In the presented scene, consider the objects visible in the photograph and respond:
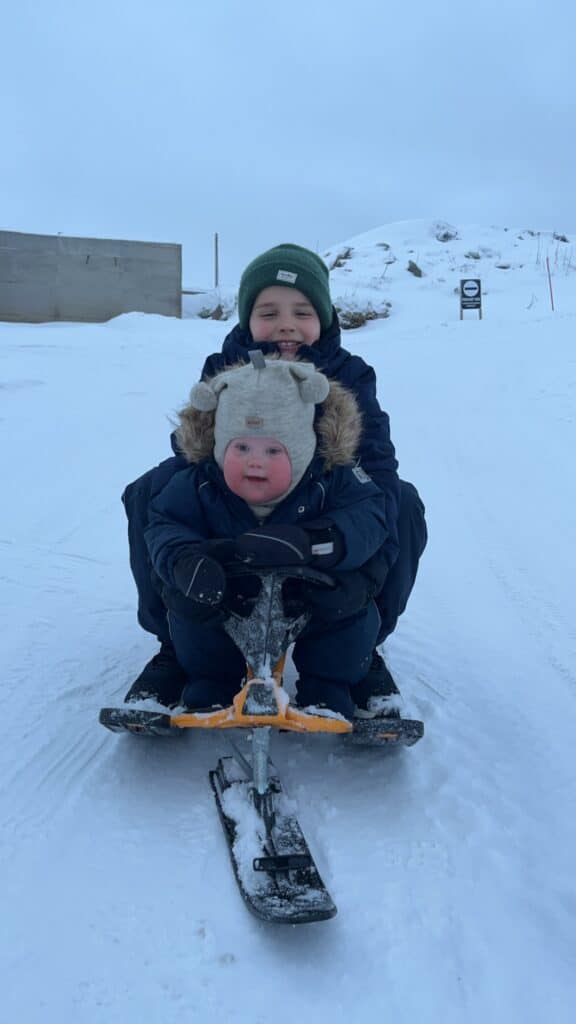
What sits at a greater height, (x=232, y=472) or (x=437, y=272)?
(x=437, y=272)

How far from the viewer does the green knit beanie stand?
2.54 meters

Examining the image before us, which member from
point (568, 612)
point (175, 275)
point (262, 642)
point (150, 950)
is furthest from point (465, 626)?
point (175, 275)

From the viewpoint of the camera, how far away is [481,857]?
1.74 metres

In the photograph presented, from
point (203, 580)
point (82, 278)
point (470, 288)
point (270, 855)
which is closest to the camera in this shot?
point (270, 855)

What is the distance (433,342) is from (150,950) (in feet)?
33.7

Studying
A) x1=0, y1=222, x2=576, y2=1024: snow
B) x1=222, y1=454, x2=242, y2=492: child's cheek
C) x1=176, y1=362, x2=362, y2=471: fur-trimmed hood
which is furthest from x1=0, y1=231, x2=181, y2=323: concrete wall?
x1=222, y1=454, x2=242, y2=492: child's cheek

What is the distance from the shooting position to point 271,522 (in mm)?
2080

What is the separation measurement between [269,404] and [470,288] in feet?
45.6

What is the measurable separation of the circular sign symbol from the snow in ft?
36.1

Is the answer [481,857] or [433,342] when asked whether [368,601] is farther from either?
[433,342]

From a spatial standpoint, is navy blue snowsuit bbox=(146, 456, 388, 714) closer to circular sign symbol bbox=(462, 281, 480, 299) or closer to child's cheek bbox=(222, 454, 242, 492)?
child's cheek bbox=(222, 454, 242, 492)

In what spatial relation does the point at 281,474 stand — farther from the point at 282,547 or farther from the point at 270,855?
the point at 270,855

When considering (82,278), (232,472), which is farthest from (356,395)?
(82,278)

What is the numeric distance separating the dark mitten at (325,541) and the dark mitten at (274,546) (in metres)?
0.04
